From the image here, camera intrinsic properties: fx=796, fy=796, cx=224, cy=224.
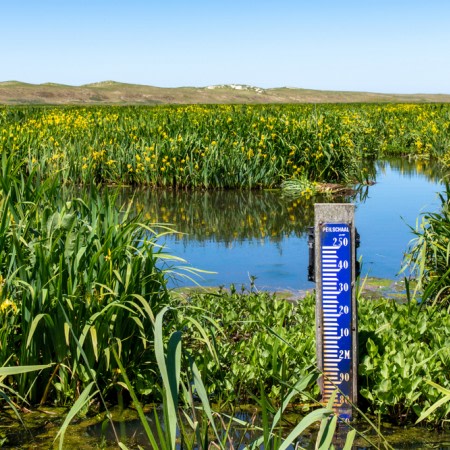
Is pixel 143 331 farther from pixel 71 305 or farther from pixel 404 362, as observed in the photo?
pixel 404 362

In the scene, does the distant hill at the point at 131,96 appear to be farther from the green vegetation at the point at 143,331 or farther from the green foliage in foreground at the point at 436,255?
the green vegetation at the point at 143,331

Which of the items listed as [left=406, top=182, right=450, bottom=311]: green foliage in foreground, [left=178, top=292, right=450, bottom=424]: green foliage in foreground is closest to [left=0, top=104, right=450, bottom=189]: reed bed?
[left=406, top=182, right=450, bottom=311]: green foliage in foreground

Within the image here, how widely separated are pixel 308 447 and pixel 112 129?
1585 cm

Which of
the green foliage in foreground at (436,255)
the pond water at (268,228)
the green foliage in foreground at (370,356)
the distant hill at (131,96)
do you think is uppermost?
the distant hill at (131,96)

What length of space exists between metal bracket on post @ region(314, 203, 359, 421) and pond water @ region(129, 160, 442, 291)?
2.14 m

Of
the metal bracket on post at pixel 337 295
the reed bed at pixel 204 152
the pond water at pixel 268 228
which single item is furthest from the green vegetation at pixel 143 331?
the reed bed at pixel 204 152

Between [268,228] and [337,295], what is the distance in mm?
7677

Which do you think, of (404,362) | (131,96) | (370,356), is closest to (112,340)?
(370,356)

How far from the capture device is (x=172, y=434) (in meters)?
2.88

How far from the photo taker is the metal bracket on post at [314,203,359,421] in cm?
480

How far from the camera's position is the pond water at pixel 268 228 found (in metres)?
9.37

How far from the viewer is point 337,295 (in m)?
4.85

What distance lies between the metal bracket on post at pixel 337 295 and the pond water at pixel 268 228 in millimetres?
2138

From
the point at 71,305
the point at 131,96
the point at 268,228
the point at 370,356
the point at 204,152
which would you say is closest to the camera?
the point at 71,305
